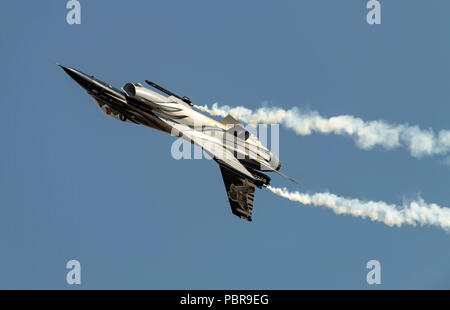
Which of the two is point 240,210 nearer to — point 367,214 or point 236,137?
point 236,137

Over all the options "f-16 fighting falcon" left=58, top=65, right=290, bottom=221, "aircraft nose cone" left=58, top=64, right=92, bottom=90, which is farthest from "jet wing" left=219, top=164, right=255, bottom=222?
"aircraft nose cone" left=58, top=64, right=92, bottom=90

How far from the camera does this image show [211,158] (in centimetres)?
5641

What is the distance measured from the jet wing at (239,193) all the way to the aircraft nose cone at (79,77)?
10974 millimetres

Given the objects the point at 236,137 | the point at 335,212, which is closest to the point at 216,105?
the point at 236,137

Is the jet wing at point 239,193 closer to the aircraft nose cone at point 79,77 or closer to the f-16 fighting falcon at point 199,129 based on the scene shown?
the f-16 fighting falcon at point 199,129

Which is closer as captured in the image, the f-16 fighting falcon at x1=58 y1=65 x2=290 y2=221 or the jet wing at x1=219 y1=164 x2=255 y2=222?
the f-16 fighting falcon at x1=58 y1=65 x2=290 y2=221

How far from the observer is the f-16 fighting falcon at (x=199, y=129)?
56.2 meters

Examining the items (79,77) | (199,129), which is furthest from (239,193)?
(79,77)

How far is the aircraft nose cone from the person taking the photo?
56.2 metres

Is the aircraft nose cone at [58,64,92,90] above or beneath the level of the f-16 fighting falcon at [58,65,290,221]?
above

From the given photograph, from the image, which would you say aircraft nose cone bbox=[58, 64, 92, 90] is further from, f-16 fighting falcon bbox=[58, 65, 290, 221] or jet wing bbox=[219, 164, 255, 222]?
jet wing bbox=[219, 164, 255, 222]

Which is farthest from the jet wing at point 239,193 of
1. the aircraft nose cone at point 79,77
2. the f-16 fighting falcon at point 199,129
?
the aircraft nose cone at point 79,77
